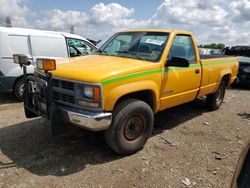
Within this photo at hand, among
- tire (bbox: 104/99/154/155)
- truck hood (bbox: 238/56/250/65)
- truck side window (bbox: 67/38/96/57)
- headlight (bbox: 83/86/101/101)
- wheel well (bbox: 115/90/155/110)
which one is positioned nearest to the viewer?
headlight (bbox: 83/86/101/101)

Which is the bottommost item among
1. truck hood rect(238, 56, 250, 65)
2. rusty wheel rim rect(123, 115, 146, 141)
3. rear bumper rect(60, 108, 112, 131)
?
rusty wheel rim rect(123, 115, 146, 141)

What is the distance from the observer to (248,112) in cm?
701

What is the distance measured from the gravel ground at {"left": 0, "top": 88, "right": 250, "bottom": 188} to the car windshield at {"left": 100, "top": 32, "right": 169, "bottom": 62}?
151 cm

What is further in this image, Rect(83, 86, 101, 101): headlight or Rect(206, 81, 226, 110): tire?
Rect(206, 81, 226, 110): tire

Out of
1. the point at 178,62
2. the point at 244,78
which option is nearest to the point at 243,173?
the point at 178,62

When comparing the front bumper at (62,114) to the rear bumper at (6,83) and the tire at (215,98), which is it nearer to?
the rear bumper at (6,83)

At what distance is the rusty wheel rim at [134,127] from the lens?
13.2 feet

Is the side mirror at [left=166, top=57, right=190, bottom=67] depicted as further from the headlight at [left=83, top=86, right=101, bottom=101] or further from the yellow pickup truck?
the headlight at [left=83, top=86, right=101, bottom=101]

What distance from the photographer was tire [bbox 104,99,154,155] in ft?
12.4

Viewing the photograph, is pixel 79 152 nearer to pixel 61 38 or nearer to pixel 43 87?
pixel 43 87

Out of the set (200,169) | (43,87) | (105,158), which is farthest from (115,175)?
(43,87)

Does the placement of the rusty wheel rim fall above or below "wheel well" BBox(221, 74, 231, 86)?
below

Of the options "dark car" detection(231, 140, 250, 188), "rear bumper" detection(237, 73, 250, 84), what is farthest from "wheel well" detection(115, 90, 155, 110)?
"rear bumper" detection(237, 73, 250, 84)

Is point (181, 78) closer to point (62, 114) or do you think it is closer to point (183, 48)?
point (183, 48)
